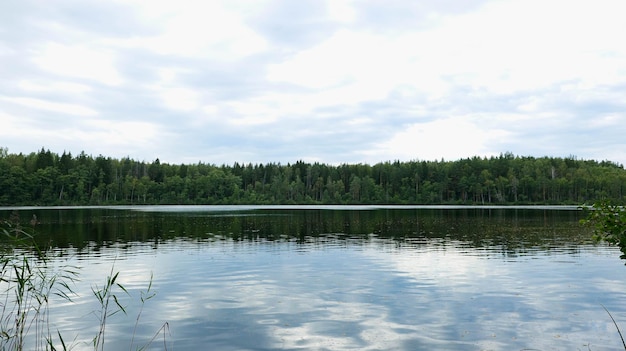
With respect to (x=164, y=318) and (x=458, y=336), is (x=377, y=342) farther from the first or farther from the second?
(x=164, y=318)

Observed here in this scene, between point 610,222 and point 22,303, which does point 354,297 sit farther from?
point 22,303

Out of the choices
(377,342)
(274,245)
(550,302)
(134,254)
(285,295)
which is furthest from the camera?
(274,245)

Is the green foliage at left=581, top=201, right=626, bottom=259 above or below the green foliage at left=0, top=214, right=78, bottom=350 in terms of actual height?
above

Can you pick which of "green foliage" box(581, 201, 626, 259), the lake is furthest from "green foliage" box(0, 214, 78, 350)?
"green foliage" box(581, 201, 626, 259)

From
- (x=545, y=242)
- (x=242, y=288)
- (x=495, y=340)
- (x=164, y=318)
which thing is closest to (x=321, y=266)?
(x=242, y=288)

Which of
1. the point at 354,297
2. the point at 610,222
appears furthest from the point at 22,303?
the point at 610,222

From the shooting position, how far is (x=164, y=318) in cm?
1973

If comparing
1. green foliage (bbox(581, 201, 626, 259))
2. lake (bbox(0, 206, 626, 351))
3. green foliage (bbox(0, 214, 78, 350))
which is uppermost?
green foliage (bbox(581, 201, 626, 259))

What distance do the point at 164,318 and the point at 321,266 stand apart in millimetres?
15544

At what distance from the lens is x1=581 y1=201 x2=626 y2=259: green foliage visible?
10125 mm

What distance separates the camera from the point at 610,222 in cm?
1038

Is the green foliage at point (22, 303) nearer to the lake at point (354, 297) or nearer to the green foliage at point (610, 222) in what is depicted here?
the lake at point (354, 297)

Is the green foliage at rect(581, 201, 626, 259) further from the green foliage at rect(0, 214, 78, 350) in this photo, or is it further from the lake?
the green foliage at rect(0, 214, 78, 350)

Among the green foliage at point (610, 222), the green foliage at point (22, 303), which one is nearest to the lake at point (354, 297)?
the green foliage at point (22, 303)
